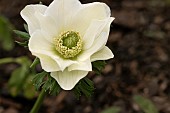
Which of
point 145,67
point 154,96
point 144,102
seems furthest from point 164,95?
point 144,102

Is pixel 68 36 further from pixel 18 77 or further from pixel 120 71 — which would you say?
pixel 120 71

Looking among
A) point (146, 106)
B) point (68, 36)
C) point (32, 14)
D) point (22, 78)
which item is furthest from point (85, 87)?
point (22, 78)

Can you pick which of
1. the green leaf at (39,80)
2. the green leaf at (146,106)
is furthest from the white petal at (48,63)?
the green leaf at (146,106)

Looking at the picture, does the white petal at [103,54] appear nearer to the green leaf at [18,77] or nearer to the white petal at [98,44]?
the white petal at [98,44]

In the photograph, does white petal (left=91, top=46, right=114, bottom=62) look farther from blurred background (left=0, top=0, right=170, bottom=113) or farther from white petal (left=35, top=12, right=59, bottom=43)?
blurred background (left=0, top=0, right=170, bottom=113)

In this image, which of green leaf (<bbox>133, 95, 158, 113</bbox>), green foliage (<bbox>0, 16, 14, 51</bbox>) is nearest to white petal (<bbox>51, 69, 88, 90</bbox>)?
green leaf (<bbox>133, 95, 158, 113</bbox>)
